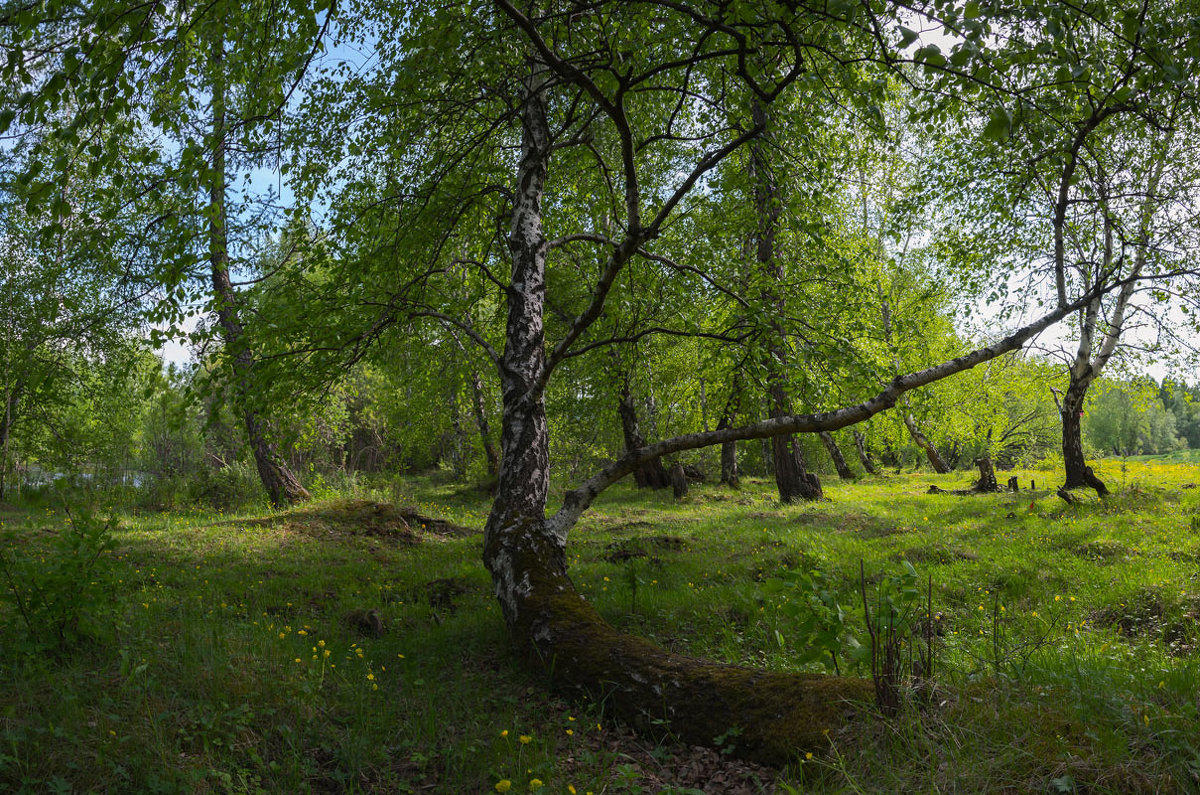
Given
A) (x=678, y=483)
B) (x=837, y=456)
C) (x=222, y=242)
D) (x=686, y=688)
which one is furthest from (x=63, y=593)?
(x=837, y=456)

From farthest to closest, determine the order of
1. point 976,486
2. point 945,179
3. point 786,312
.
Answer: point 976,486
point 945,179
point 786,312

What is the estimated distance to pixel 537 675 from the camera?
4.66 metres

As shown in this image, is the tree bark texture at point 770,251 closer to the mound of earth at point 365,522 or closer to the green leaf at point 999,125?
the green leaf at point 999,125

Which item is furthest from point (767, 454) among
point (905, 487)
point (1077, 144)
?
point (1077, 144)

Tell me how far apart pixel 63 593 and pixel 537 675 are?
10.7 feet

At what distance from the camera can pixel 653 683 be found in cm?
400

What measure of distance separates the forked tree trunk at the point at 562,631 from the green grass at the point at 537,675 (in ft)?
0.62

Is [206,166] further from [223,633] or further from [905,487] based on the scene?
[905,487]

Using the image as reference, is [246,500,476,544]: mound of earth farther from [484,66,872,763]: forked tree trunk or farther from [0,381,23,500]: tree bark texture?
[0,381,23,500]: tree bark texture

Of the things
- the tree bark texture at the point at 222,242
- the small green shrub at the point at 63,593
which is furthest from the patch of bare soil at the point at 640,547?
the small green shrub at the point at 63,593

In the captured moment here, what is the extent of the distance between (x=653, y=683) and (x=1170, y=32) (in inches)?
209

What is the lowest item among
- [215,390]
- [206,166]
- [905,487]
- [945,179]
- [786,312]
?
[905,487]

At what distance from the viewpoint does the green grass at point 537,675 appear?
2.76 metres

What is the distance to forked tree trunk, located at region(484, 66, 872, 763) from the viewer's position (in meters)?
3.44
